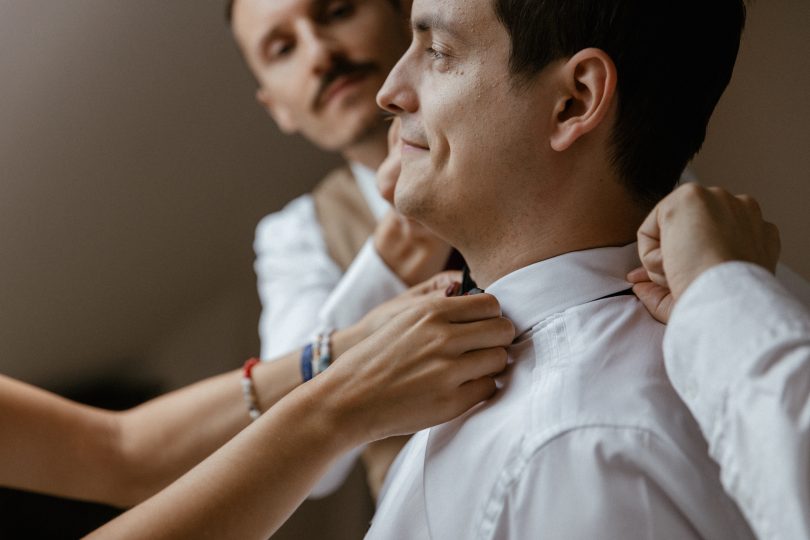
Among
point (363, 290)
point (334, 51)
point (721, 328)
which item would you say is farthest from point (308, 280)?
point (721, 328)

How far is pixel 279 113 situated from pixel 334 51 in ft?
0.85

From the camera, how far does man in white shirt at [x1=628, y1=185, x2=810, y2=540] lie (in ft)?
1.85

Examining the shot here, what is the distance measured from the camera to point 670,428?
73cm

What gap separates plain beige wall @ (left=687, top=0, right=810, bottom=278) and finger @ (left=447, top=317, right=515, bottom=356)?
1.98 ft

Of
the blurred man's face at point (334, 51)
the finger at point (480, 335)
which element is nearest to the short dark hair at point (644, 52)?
the finger at point (480, 335)

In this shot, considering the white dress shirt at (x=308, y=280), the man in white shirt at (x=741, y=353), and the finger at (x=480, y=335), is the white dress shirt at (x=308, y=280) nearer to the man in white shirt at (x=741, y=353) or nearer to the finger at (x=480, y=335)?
the finger at (x=480, y=335)

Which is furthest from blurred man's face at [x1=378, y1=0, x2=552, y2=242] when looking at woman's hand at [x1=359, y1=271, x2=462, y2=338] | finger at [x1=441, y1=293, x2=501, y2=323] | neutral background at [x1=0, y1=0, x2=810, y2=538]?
neutral background at [x1=0, y1=0, x2=810, y2=538]

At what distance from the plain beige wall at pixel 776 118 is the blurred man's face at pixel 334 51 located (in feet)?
2.20

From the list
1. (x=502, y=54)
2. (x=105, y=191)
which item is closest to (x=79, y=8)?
(x=105, y=191)

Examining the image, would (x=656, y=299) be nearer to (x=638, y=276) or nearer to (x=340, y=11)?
(x=638, y=276)

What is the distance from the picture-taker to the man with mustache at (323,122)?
5.46ft

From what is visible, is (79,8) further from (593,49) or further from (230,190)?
(593,49)

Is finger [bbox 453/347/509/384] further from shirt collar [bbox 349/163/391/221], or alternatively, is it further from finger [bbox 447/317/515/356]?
shirt collar [bbox 349/163/391/221]

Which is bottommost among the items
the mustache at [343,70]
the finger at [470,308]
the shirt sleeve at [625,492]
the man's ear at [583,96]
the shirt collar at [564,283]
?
the shirt sleeve at [625,492]
